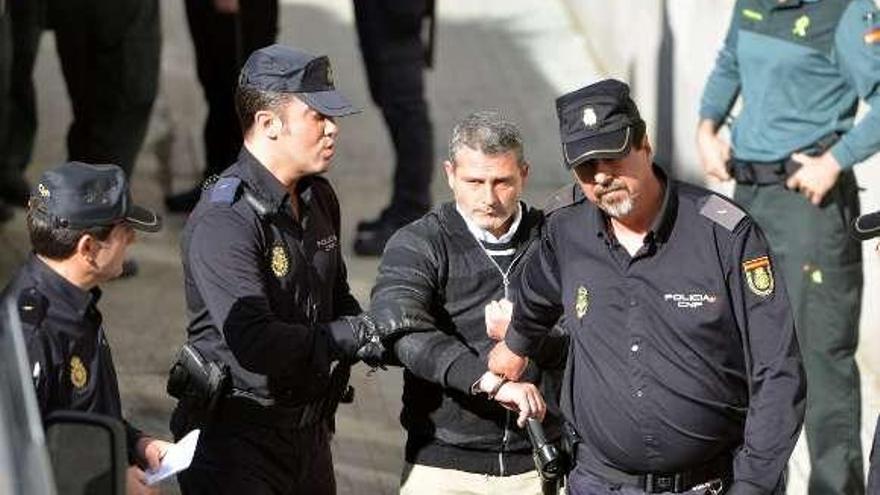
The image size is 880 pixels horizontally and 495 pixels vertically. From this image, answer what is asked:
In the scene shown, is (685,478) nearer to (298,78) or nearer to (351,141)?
(298,78)

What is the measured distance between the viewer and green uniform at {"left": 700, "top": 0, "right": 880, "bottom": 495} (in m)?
6.60

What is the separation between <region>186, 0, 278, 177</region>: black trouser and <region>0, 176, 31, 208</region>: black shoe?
2.88 feet

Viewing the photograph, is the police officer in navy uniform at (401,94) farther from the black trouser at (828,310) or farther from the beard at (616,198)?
the beard at (616,198)

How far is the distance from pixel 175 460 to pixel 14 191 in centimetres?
541

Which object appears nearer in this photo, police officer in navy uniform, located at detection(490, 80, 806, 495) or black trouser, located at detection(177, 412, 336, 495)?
police officer in navy uniform, located at detection(490, 80, 806, 495)

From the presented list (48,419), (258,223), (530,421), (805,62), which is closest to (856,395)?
(805,62)

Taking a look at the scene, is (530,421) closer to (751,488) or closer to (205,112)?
(751,488)

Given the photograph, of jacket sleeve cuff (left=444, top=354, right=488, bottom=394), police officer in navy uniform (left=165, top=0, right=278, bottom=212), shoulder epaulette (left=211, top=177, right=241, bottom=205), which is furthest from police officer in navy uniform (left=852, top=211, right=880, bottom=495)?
police officer in navy uniform (left=165, top=0, right=278, bottom=212)

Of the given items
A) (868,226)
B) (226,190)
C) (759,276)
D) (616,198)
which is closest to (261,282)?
(226,190)

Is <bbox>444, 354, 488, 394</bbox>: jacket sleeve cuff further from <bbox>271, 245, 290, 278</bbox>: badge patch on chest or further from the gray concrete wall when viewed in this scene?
the gray concrete wall

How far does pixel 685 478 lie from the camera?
4.86 metres

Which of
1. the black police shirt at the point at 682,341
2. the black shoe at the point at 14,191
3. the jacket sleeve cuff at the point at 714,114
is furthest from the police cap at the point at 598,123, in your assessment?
the black shoe at the point at 14,191

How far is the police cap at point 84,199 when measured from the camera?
461cm

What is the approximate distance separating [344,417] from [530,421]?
2.56m
